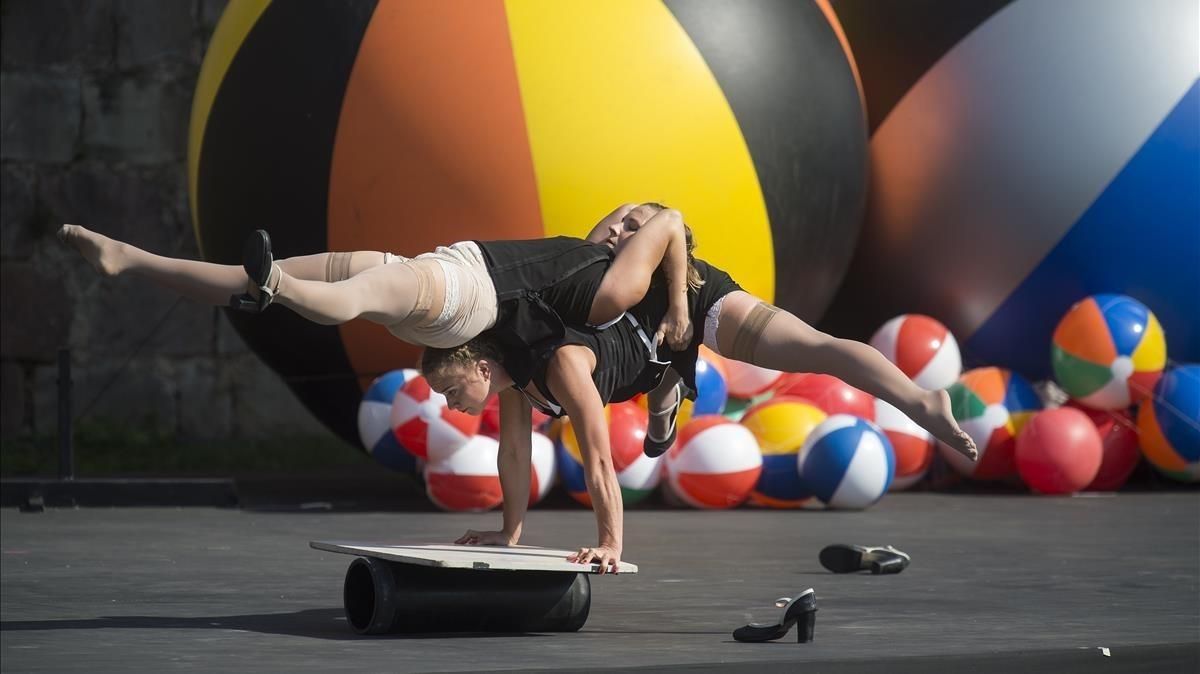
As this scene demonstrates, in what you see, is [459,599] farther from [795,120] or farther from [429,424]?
[795,120]

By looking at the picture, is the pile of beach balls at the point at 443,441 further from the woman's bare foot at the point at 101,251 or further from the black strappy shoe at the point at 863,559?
the woman's bare foot at the point at 101,251

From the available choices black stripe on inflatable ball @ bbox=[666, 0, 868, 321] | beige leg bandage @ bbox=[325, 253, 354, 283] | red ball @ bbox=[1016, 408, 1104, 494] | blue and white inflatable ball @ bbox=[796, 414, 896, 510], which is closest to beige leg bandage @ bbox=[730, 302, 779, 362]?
beige leg bandage @ bbox=[325, 253, 354, 283]

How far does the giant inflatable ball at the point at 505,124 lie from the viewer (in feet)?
22.4

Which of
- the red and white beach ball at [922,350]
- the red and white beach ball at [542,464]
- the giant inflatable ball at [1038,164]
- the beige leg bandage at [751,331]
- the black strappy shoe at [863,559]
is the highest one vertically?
the giant inflatable ball at [1038,164]

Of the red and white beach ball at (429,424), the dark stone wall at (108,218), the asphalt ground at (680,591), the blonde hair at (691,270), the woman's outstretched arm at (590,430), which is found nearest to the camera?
the asphalt ground at (680,591)

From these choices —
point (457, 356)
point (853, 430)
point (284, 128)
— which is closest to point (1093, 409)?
point (853, 430)

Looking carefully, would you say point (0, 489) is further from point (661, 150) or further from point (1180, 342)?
point (1180, 342)

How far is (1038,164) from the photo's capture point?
786cm

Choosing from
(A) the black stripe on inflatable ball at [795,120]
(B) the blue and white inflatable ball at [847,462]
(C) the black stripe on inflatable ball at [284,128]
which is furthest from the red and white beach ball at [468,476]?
(A) the black stripe on inflatable ball at [795,120]

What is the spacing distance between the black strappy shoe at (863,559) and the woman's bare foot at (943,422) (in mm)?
871

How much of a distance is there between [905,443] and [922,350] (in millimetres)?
408

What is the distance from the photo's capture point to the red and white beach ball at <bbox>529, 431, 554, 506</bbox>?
22.5ft

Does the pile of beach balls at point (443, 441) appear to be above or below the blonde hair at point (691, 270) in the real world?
below

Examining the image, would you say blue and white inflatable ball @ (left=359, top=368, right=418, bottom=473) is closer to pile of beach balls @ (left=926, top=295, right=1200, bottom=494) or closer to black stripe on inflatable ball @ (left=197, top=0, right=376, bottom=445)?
black stripe on inflatable ball @ (left=197, top=0, right=376, bottom=445)
